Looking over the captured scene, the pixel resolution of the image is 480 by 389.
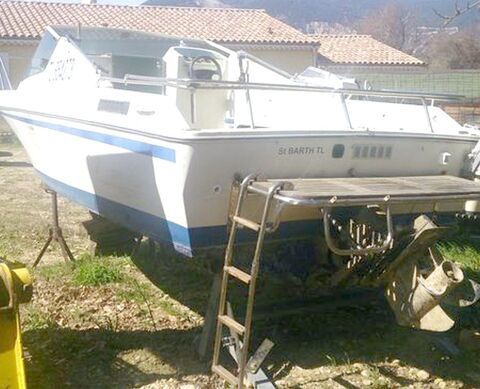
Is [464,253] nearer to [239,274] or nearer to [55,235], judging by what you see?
[239,274]

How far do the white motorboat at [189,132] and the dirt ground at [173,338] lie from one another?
0.73m

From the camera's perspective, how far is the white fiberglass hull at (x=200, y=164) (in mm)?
4145

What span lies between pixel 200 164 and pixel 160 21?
75.4ft

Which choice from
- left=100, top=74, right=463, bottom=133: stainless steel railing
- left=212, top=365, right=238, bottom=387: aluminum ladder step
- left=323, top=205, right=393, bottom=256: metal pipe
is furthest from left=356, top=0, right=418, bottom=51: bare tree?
left=212, top=365, right=238, bottom=387: aluminum ladder step

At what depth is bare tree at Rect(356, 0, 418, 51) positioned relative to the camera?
60750 mm

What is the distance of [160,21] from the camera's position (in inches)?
1022

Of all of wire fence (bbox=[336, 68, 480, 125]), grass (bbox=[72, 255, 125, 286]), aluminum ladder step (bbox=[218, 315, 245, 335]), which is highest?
wire fence (bbox=[336, 68, 480, 125])

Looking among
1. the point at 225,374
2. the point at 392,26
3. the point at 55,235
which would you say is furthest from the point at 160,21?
the point at 392,26

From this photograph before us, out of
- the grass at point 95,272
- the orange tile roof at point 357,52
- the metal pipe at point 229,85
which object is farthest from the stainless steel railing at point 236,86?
the orange tile roof at point 357,52

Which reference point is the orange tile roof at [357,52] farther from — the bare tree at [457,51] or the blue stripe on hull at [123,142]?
the blue stripe on hull at [123,142]

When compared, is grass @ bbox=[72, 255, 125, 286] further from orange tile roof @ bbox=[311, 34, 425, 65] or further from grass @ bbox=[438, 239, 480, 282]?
orange tile roof @ bbox=[311, 34, 425, 65]

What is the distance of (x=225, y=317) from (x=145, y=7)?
24.7 meters

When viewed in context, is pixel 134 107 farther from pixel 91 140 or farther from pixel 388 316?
pixel 388 316

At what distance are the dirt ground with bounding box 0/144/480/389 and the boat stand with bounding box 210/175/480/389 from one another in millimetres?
250
